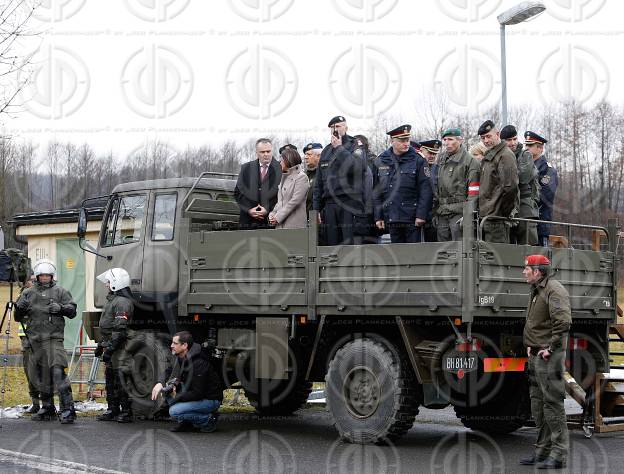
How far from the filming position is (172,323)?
1227 cm

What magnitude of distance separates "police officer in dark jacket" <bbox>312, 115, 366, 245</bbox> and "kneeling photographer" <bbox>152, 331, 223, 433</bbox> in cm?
206

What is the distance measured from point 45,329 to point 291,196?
11.9 ft

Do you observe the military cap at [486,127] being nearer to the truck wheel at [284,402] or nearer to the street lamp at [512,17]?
the street lamp at [512,17]

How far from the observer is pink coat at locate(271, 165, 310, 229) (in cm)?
1141

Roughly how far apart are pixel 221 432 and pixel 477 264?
393 centimetres

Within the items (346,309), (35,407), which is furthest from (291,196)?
(35,407)

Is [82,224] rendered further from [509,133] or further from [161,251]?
[509,133]

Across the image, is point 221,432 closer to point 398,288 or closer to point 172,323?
point 172,323

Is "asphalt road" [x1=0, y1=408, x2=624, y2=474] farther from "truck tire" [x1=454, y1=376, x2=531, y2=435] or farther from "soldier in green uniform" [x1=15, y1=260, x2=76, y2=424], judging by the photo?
"soldier in green uniform" [x1=15, y1=260, x2=76, y2=424]

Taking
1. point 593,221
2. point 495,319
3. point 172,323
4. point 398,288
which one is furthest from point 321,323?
point 593,221

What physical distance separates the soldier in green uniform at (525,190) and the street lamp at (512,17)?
3.10 meters

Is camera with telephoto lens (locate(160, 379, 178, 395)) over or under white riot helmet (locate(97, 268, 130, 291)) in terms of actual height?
under

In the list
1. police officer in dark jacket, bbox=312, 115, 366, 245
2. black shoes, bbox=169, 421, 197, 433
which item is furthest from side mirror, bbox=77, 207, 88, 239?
police officer in dark jacket, bbox=312, 115, 366, 245

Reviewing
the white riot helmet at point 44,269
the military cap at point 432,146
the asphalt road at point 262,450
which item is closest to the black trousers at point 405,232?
the military cap at point 432,146
